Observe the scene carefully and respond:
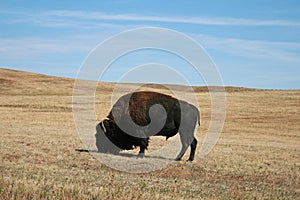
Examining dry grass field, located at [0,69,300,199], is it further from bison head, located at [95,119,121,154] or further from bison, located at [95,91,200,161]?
bison, located at [95,91,200,161]

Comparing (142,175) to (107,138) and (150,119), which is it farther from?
(107,138)

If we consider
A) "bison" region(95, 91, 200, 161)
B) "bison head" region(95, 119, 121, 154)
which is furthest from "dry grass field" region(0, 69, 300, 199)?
"bison" region(95, 91, 200, 161)

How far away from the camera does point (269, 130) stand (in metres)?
35.8

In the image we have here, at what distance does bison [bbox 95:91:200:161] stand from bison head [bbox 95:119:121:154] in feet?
0.62

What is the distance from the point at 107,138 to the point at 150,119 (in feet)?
6.12

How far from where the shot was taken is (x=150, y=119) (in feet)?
54.8

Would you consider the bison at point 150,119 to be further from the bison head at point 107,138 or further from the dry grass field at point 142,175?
the dry grass field at point 142,175

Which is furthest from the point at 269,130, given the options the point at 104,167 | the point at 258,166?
the point at 104,167

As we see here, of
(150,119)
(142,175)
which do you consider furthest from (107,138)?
(142,175)

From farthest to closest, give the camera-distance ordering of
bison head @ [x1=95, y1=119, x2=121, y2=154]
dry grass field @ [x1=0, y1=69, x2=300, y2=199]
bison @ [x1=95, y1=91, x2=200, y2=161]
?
bison head @ [x1=95, y1=119, x2=121, y2=154] → bison @ [x1=95, y1=91, x2=200, y2=161] → dry grass field @ [x1=0, y1=69, x2=300, y2=199]

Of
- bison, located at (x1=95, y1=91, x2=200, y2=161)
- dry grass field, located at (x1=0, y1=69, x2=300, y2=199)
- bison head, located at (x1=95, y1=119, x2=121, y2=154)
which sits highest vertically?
bison, located at (x1=95, y1=91, x2=200, y2=161)

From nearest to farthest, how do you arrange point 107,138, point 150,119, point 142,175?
point 142,175
point 150,119
point 107,138

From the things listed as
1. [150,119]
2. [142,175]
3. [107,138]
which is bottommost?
[142,175]

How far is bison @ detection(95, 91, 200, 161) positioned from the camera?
1666 centimetres
